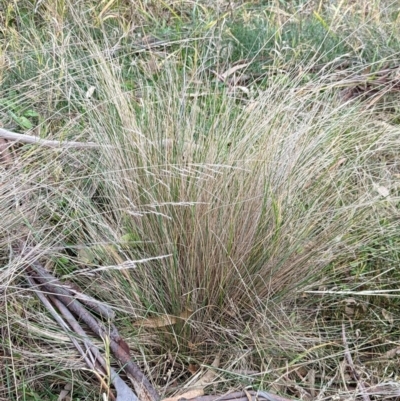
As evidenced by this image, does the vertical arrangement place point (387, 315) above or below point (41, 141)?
below

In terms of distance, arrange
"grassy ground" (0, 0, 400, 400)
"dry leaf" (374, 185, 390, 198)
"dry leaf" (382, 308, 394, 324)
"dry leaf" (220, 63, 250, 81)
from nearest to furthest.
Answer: "grassy ground" (0, 0, 400, 400) < "dry leaf" (382, 308, 394, 324) < "dry leaf" (374, 185, 390, 198) < "dry leaf" (220, 63, 250, 81)

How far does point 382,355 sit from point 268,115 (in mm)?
710

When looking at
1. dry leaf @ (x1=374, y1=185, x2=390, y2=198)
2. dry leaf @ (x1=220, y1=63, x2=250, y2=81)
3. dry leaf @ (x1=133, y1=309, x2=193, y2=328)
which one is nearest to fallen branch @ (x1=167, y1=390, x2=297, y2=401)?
dry leaf @ (x1=133, y1=309, x2=193, y2=328)

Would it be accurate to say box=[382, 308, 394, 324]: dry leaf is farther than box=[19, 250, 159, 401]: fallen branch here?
Yes

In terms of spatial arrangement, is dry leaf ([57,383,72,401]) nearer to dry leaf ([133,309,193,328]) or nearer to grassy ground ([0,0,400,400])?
grassy ground ([0,0,400,400])

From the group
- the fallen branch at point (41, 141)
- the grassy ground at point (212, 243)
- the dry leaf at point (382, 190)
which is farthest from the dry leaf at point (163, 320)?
the dry leaf at point (382, 190)

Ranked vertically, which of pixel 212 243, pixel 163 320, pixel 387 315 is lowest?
pixel 387 315

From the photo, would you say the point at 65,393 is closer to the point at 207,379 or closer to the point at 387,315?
the point at 207,379

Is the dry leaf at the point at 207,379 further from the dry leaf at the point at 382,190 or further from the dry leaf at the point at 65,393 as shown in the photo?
the dry leaf at the point at 382,190

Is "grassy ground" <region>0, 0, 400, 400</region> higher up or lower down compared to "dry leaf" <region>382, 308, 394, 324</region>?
higher up

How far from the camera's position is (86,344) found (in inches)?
52.3

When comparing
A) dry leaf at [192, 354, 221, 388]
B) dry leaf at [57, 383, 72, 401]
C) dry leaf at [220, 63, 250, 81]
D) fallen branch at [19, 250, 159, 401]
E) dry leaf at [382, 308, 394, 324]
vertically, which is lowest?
dry leaf at [382, 308, 394, 324]

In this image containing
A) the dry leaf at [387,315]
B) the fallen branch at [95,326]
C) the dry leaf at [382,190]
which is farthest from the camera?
the dry leaf at [382,190]

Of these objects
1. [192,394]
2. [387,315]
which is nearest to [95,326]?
[192,394]
